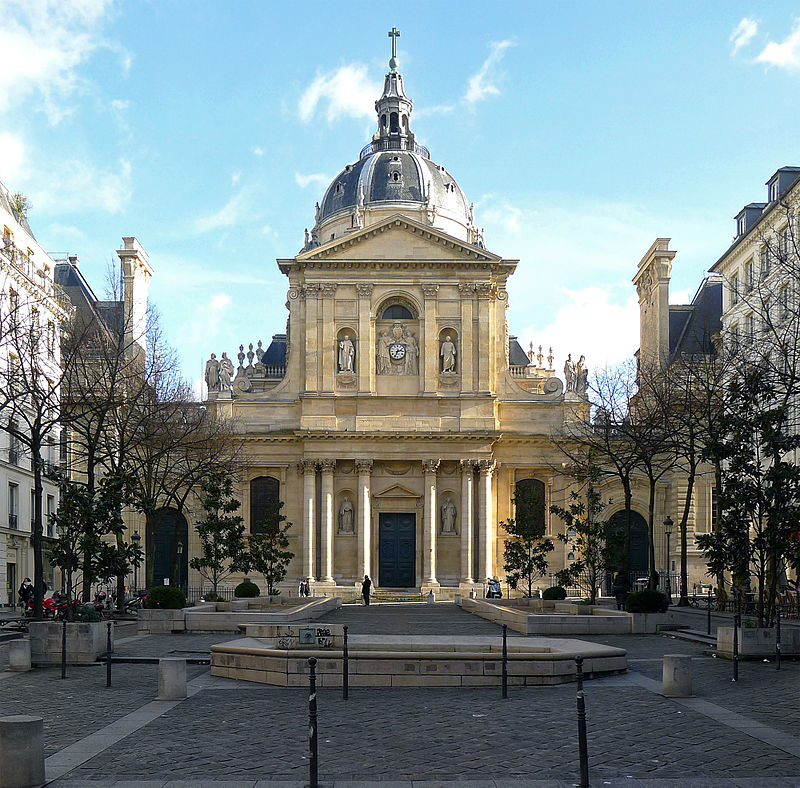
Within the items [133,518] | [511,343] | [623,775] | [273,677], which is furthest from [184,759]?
[511,343]

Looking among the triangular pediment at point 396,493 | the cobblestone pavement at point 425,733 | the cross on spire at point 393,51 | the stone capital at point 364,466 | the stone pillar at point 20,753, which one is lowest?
the cobblestone pavement at point 425,733

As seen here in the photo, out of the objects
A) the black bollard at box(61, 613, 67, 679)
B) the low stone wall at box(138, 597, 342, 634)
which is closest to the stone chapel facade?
the low stone wall at box(138, 597, 342, 634)

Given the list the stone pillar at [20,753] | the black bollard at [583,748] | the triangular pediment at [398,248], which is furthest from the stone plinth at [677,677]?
the triangular pediment at [398,248]

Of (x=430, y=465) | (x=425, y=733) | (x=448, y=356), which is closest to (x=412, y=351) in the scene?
(x=448, y=356)

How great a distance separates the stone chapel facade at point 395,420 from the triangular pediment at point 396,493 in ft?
0.29

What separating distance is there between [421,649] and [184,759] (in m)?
8.39

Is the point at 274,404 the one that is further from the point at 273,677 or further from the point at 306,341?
the point at 273,677

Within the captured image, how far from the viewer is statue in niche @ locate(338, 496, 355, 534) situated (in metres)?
66.2

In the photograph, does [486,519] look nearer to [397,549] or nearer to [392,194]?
[397,549]

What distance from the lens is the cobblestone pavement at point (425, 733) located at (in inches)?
496

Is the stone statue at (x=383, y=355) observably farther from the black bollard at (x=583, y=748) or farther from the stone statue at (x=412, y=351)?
the black bollard at (x=583, y=748)

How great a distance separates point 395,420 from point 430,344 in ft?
16.9

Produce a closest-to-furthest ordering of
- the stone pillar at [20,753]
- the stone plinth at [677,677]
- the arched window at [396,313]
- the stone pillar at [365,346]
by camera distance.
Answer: the stone pillar at [20,753]
the stone plinth at [677,677]
the stone pillar at [365,346]
the arched window at [396,313]

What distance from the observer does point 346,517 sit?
66.2 meters
